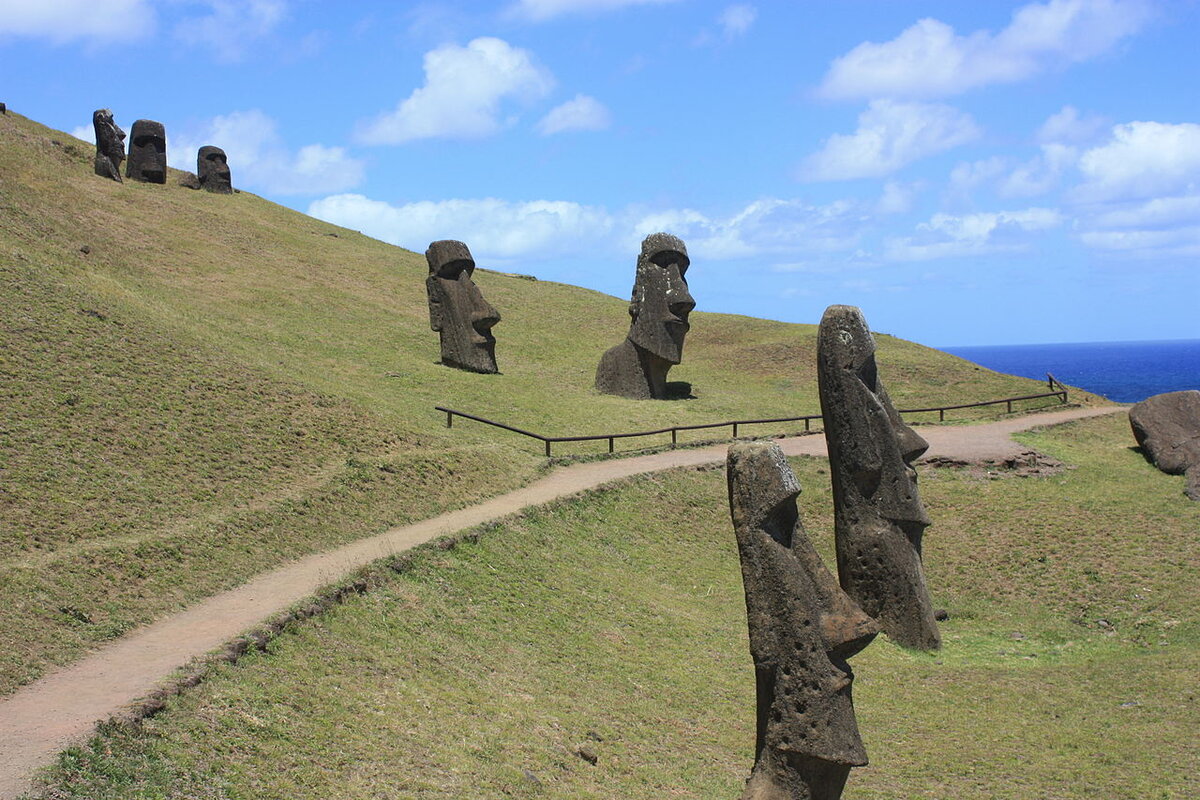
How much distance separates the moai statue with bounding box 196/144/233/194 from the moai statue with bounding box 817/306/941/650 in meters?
52.9

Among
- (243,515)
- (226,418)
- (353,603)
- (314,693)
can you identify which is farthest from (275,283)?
(314,693)

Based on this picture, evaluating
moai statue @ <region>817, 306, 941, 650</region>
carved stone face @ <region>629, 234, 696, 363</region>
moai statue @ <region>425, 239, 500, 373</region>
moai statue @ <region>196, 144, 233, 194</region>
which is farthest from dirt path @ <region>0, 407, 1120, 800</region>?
moai statue @ <region>196, 144, 233, 194</region>

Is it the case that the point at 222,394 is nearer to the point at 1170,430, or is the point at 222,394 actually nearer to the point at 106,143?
the point at 1170,430

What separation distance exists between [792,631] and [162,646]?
8137 millimetres

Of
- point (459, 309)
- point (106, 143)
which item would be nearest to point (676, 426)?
point (459, 309)

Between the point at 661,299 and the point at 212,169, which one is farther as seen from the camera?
the point at 212,169

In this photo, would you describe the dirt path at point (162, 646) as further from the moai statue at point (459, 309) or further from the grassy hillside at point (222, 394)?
the moai statue at point (459, 309)

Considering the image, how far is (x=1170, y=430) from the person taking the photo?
30891 mm

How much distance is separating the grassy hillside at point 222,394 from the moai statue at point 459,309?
34.6 inches

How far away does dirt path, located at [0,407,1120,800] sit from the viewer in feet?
35.2

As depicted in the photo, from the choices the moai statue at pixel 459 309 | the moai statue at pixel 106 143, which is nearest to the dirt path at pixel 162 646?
the moai statue at pixel 459 309

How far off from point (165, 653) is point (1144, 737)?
12466 millimetres

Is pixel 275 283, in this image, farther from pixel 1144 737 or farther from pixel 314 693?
pixel 1144 737

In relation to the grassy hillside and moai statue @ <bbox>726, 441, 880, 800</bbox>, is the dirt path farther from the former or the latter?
moai statue @ <bbox>726, 441, 880, 800</bbox>
